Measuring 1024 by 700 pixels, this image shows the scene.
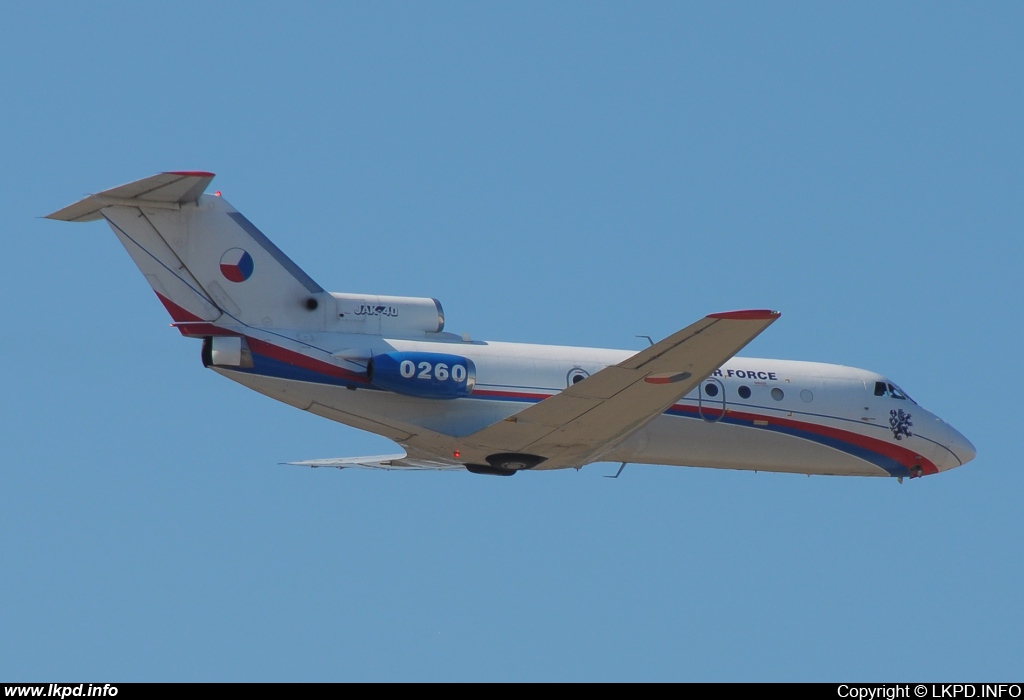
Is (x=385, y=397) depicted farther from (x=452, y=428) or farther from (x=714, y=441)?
(x=714, y=441)

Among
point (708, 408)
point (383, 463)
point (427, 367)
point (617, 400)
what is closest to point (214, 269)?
point (427, 367)

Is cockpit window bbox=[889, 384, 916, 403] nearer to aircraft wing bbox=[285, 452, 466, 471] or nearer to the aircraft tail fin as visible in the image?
aircraft wing bbox=[285, 452, 466, 471]

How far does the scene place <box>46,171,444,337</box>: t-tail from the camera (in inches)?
920

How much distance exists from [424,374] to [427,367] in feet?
0.51

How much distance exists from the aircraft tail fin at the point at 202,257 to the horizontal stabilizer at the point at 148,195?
16mm

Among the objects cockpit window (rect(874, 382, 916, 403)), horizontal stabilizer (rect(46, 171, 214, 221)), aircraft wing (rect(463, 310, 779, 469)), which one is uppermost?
horizontal stabilizer (rect(46, 171, 214, 221))

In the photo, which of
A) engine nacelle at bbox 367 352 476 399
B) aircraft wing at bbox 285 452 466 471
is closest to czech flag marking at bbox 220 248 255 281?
engine nacelle at bbox 367 352 476 399

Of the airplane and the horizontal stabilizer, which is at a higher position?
the horizontal stabilizer

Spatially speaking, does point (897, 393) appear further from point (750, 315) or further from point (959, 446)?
point (750, 315)

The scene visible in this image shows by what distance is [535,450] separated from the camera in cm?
2553

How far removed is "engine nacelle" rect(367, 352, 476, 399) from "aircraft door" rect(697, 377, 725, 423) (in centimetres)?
452
